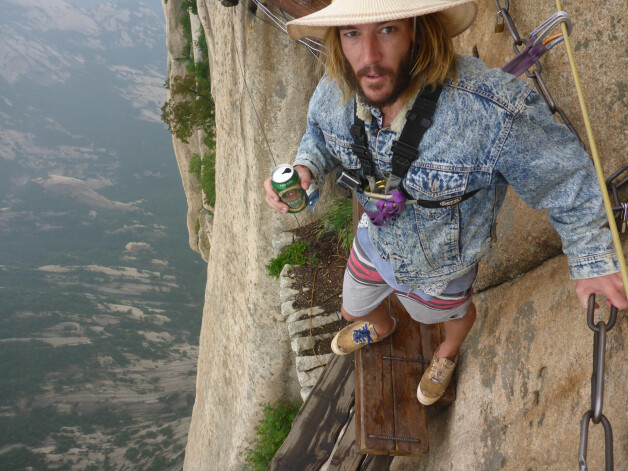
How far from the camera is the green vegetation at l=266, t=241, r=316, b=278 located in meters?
7.00

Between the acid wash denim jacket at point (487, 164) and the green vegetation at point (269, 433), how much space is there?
5.69 m

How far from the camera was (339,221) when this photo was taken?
6953 mm

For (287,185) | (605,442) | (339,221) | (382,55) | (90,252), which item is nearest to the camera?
(605,442)

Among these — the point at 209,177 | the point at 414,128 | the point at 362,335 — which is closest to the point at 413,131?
the point at 414,128

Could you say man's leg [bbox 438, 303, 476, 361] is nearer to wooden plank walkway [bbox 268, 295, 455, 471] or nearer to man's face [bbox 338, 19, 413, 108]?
wooden plank walkway [bbox 268, 295, 455, 471]

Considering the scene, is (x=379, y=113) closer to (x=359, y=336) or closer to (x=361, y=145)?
(x=361, y=145)

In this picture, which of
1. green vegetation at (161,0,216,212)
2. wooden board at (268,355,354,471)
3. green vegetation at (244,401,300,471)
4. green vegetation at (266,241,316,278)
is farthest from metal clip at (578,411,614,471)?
green vegetation at (161,0,216,212)

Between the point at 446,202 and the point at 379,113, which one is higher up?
the point at 379,113

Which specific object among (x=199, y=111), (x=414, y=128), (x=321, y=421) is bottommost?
(x=321, y=421)

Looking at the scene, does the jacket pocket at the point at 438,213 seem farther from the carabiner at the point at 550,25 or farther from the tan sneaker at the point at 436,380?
the tan sneaker at the point at 436,380

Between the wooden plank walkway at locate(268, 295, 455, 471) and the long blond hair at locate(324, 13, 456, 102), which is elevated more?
the long blond hair at locate(324, 13, 456, 102)

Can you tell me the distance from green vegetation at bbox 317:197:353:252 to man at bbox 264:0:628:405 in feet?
14.0

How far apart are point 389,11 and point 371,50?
15 centimetres

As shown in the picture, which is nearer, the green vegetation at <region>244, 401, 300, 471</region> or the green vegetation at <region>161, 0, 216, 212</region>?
Answer: the green vegetation at <region>244, 401, 300, 471</region>
